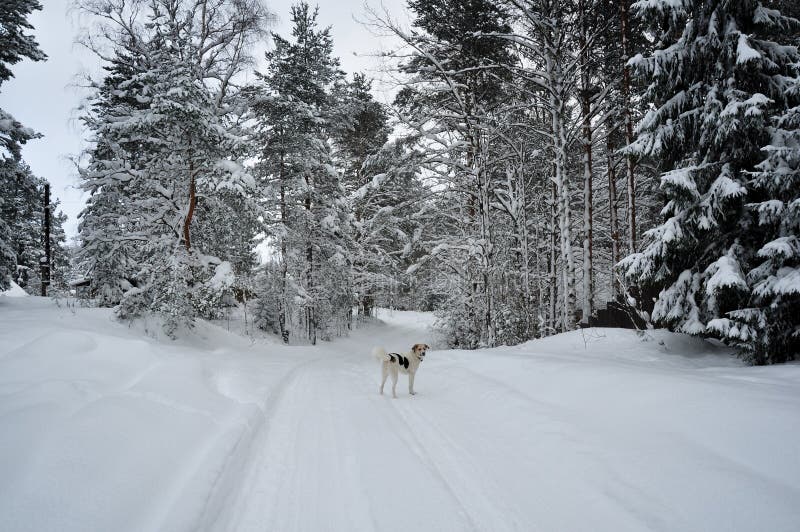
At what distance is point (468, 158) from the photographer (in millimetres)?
15055

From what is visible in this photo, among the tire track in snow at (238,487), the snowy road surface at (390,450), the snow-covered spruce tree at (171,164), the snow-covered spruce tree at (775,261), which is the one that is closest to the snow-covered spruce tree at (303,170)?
the snow-covered spruce tree at (171,164)

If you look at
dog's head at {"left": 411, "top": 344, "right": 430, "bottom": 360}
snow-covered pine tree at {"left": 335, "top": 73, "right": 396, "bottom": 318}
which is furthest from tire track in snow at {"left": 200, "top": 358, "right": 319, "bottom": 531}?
snow-covered pine tree at {"left": 335, "top": 73, "right": 396, "bottom": 318}

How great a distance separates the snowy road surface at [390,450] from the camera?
2.96 metres

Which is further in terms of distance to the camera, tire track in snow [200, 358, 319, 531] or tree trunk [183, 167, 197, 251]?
tree trunk [183, 167, 197, 251]

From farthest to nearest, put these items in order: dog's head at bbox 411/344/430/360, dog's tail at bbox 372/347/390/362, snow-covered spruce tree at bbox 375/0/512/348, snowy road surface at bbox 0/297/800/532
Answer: snow-covered spruce tree at bbox 375/0/512/348, dog's head at bbox 411/344/430/360, dog's tail at bbox 372/347/390/362, snowy road surface at bbox 0/297/800/532

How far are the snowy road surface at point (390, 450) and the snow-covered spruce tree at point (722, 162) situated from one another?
4.07ft

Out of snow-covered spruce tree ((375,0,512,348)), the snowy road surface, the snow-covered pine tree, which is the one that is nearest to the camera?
the snowy road surface

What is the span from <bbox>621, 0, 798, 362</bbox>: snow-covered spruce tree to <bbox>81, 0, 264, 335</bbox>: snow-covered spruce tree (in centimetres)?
1087

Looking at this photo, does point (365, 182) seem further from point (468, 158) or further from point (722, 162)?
point (722, 162)

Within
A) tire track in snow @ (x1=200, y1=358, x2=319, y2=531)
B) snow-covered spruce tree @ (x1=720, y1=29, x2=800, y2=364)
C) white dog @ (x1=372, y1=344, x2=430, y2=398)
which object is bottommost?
tire track in snow @ (x1=200, y1=358, x2=319, y2=531)

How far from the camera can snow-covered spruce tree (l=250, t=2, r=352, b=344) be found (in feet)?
59.5

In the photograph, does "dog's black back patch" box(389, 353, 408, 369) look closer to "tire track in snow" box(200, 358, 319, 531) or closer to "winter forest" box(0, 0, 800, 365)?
"tire track in snow" box(200, 358, 319, 531)

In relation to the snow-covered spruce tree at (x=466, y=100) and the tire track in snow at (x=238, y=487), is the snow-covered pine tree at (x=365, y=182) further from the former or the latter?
the tire track in snow at (x=238, y=487)

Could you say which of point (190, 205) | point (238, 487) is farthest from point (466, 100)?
point (238, 487)
